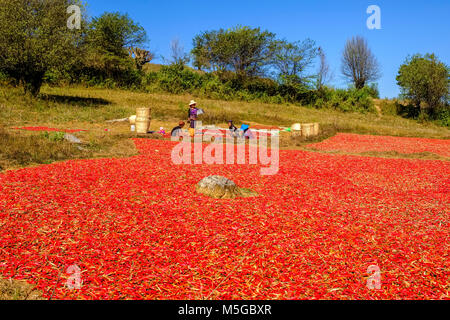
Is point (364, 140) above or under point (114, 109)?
under

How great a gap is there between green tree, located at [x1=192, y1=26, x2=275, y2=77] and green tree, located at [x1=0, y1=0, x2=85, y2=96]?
97.2 ft

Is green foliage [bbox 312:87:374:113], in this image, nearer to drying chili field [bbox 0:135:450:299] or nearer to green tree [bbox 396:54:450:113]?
green tree [bbox 396:54:450:113]

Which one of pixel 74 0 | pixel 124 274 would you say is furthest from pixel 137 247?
pixel 74 0

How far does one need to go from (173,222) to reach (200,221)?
474mm

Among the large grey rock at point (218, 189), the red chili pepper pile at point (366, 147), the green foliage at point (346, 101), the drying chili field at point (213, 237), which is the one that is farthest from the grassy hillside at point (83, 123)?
the green foliage at point (346, 101)

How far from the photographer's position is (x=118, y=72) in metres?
41.8

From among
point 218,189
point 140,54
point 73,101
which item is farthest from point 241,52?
point 218,189

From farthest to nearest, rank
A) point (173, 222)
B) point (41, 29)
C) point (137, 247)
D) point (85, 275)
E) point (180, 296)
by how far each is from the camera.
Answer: point (41, 29), point (173, 222), point (137, 247), point (85, 275), point (180, 296)

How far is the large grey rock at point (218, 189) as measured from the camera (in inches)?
292

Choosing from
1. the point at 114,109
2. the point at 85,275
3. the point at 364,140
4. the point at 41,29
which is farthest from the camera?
the point at 114,109

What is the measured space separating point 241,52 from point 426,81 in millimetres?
25439

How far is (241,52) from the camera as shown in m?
52.1

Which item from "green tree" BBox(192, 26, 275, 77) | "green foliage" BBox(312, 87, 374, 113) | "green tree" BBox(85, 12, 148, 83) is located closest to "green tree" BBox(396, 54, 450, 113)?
"green foliage" BBox(312, 87, 374, 113)
